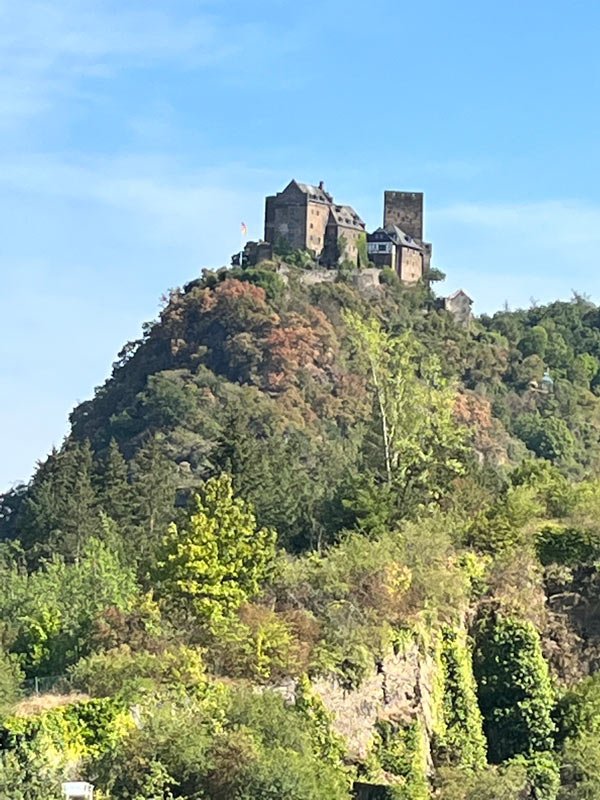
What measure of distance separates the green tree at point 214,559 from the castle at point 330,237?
80570mm

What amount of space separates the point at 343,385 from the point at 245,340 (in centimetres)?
612

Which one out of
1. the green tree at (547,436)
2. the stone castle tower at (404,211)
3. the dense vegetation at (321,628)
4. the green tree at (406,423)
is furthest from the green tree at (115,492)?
the stone castle tower at (404,211)

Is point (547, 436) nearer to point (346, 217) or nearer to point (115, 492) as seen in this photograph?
point (346, 217)

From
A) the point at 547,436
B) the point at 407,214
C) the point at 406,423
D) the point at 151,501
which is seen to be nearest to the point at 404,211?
the point at 407,214

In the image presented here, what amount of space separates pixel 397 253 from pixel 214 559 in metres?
87.5

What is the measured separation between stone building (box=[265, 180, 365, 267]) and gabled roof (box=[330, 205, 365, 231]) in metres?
0.11

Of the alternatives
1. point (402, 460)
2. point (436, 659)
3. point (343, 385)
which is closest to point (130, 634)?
point (436, 659)

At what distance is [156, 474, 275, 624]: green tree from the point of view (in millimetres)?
30875

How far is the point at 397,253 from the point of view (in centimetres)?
11781

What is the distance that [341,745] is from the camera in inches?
1128

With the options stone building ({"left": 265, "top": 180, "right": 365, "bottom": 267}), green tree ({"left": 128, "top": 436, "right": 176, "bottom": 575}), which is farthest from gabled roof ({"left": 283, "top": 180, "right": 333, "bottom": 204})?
green tree ({"left": 128, "top": 436, "right": 176, "bottom": 575})

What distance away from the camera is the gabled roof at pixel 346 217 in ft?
386

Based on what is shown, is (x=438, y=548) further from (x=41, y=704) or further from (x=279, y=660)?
(x=41, y=704)

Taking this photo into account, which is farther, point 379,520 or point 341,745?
point 379,520
